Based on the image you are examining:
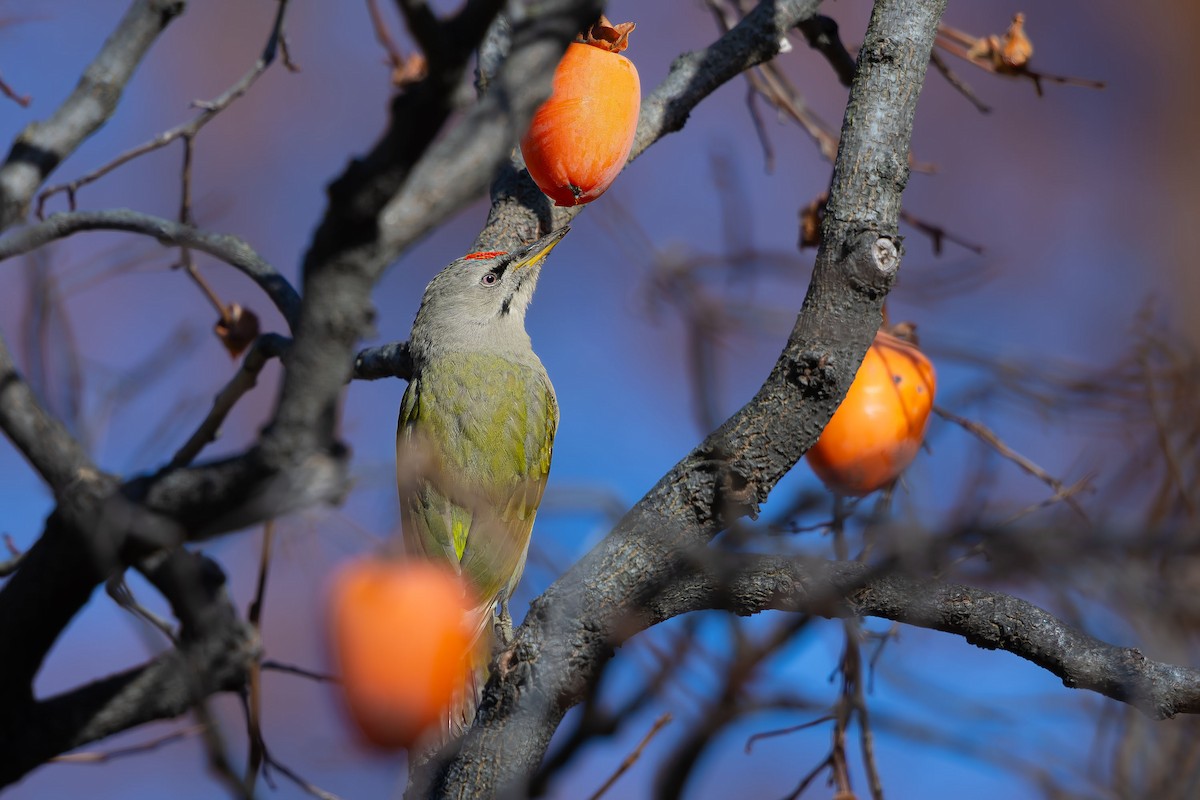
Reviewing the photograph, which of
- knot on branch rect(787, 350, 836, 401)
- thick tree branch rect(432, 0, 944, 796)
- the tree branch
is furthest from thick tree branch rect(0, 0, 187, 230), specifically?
knot on branch rect(787, 350, 836, 401)

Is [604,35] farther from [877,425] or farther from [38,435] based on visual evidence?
[38,435]

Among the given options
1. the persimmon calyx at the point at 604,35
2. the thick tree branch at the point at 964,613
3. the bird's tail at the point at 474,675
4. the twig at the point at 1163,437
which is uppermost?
the persimmon calyx at the point at 604,35

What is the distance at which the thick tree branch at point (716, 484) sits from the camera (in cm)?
198

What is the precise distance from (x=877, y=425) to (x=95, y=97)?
6.20 ft

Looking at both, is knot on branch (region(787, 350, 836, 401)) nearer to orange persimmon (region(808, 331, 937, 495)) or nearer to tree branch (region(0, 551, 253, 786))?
orange persimmon (region(808, 331, 937, 495))

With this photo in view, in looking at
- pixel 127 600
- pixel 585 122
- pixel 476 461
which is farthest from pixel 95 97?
pixel 476 461

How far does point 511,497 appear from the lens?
3492mm

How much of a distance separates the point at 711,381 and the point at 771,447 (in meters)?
0.26

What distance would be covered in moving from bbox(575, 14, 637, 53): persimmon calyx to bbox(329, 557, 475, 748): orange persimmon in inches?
67.3

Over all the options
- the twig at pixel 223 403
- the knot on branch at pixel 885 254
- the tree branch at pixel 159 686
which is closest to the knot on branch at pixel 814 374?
the knot on branch at pixel 885 254

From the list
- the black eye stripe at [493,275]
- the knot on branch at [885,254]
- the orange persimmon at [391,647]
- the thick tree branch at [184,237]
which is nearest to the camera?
the orange persimmon at [391,647]

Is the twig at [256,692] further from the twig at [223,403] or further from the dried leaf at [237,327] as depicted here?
the dried leaf at [237,327]

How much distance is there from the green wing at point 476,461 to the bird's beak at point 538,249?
443 millimetres

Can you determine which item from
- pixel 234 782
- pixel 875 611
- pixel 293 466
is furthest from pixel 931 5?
pixel 234 782
